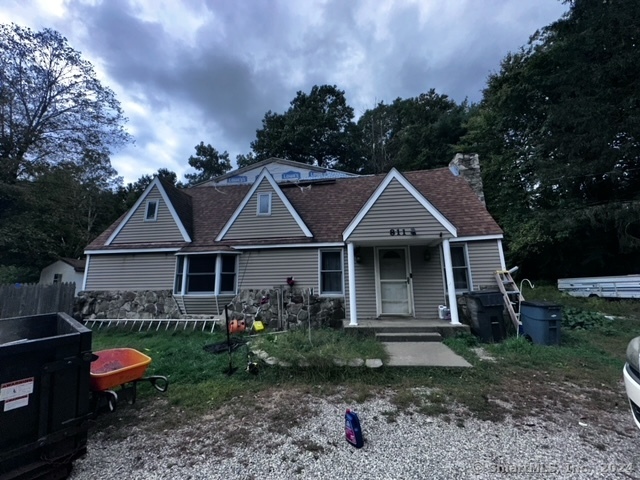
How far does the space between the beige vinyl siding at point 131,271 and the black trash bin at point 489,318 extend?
992 centimetres

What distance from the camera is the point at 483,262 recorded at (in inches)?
326

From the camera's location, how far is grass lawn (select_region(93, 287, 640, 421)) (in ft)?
12.0

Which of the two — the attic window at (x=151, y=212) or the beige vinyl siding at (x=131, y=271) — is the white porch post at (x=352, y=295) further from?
the attic window at (x=151, y=212)

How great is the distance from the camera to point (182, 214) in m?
10.6

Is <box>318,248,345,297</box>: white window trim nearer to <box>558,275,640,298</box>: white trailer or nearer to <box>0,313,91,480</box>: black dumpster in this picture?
<box>0,313,91,480</box>: black dumpster

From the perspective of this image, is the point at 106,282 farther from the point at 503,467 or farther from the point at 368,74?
the point at 368,74

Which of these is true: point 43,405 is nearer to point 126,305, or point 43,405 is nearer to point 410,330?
point 410,330

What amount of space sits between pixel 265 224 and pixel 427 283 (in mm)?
5965

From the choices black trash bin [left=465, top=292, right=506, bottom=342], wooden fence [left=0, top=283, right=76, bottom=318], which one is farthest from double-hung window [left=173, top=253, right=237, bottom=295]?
black trash bin [left=465, top=292, right=506, bottom=342]

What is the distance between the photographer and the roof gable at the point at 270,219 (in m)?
9.61

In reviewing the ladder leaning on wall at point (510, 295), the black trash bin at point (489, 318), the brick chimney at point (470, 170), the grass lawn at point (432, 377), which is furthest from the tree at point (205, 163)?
the black trash bin at point (489, 318)

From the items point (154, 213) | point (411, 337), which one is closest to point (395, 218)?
point (411, 337)

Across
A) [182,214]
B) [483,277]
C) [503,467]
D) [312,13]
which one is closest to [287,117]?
[312,13]

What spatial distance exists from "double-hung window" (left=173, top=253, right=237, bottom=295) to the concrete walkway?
5872mm
